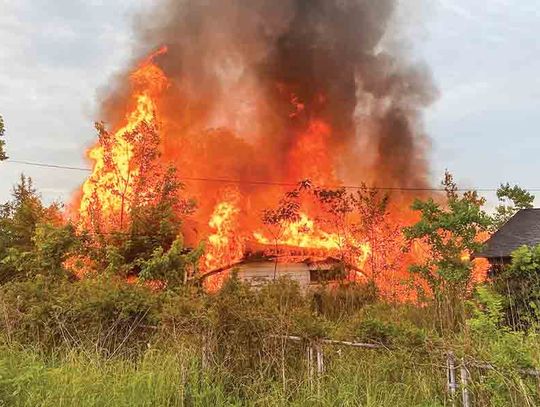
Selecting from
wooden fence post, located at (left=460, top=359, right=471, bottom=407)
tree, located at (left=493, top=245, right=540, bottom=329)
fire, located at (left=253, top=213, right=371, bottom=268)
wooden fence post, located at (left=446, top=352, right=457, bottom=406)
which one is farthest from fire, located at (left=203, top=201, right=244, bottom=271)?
wooden fence post, located at (left=460, top=359, right=471, bottom=407)

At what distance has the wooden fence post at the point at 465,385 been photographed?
4398mm

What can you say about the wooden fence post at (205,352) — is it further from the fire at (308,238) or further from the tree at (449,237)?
the fire at (308,238)

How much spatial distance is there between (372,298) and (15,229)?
1837 cm

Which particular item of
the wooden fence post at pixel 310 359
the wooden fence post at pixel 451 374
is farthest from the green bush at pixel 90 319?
the wooden fence post at pixel 451 374

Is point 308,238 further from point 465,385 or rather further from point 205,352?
point 465,385

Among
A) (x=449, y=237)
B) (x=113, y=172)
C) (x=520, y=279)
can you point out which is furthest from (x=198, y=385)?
(x=113, y=172)

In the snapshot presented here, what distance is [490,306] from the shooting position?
4.92 metres

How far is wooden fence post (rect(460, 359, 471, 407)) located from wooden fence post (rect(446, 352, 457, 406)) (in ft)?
0.33

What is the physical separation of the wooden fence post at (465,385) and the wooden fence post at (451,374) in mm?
99

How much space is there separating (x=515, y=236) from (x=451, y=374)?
1501 centimetres

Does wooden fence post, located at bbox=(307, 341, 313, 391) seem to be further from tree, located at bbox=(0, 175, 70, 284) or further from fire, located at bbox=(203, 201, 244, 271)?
fire, located at bbox=(203, 201, 244, 271)

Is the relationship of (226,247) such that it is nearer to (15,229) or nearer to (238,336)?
(15,229)

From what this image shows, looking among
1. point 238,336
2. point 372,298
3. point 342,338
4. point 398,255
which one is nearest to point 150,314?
point 238,336

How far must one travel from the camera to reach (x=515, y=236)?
58.5ft
